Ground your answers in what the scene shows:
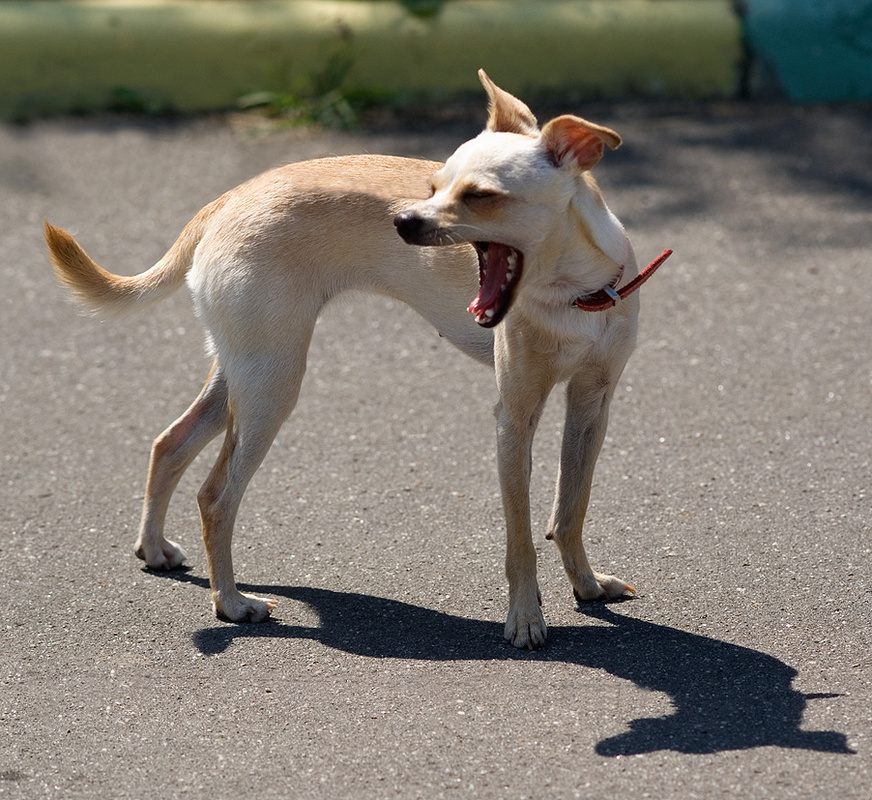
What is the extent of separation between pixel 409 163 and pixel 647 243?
3.05 m

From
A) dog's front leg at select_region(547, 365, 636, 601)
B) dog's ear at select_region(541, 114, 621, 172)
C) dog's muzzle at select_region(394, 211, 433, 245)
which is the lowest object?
dog's front leg at select_region(547, 365, 636, 601)

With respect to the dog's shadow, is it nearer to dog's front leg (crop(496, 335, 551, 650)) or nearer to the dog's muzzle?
dog's front leg (crop(496, 335, 551, 650))

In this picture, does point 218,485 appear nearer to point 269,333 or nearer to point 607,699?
point 269,333

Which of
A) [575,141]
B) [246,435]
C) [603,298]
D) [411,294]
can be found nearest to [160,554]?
[246,435]

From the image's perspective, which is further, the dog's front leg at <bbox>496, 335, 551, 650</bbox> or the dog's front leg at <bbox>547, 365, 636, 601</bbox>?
the dog's front leg at <bbox>547, 365, 636, 601</bbox>

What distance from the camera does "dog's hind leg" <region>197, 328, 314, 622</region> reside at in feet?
12.0

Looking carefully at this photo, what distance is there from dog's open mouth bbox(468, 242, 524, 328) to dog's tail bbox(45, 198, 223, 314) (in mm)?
1124

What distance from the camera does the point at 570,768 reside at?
9.44 feet

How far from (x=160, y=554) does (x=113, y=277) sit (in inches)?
37.7

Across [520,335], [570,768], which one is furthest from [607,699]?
[520,335]

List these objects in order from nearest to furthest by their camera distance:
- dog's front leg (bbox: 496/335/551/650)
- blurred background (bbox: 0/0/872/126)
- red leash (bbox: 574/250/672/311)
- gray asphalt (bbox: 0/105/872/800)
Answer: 1. gray asphalt (bbox: 0/105/872/800)
2. red leash (bbox: 574/250/672/311)
3. dog's front leg (bbox: 496/335/551/650)
4. blurred background (bbox: 0/0/872/126)

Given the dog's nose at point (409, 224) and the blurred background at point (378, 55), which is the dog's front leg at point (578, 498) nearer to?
the dog's nose at point (409, 224)

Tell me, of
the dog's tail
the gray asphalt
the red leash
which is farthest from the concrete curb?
the red leash

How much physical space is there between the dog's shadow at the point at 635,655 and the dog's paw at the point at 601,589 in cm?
3
